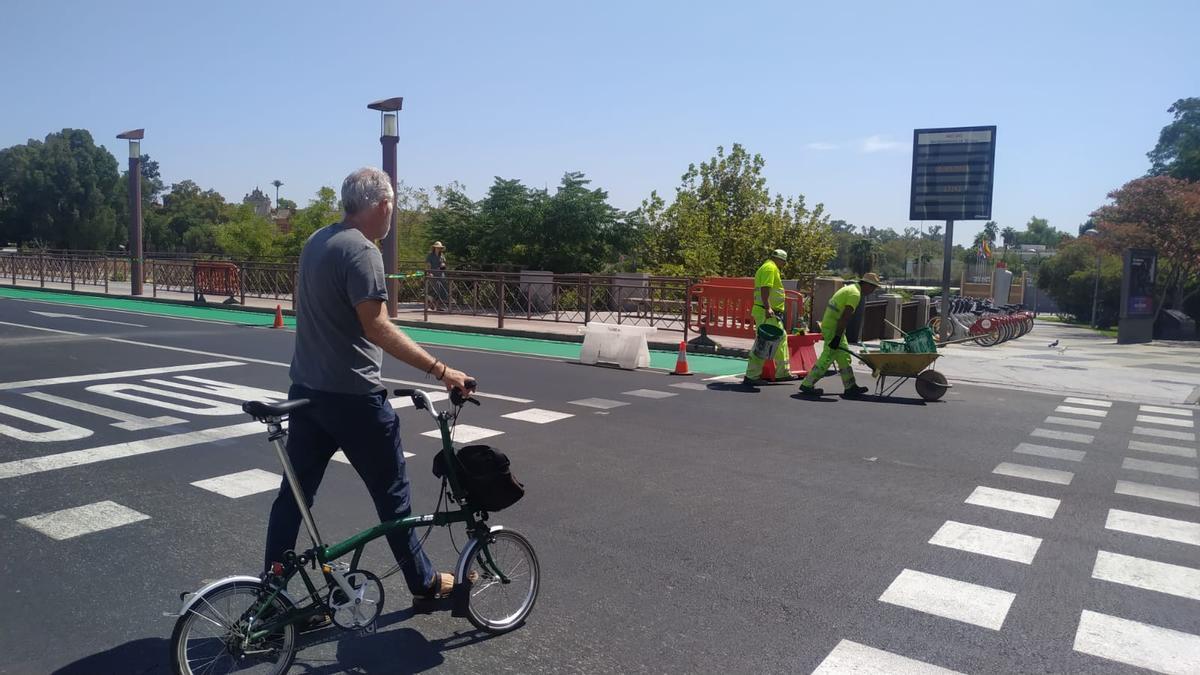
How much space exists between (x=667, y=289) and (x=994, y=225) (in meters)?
120

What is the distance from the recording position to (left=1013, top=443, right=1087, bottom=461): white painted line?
26.3 feet

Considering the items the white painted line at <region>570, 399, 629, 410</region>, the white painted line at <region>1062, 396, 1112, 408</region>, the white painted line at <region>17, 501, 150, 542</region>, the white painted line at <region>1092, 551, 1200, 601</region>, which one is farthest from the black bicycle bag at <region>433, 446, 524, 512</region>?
the white painted line at <region>1062, 396, 1112, 408</region>

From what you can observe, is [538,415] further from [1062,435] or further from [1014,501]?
[1062,435]

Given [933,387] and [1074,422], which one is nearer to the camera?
[1074,422]

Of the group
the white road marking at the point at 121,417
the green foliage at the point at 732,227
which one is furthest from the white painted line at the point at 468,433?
the green foliage at the point at 732,227

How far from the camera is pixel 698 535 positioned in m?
5.44

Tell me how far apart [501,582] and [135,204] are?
28.1 meters

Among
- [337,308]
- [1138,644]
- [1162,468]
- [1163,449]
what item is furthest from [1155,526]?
[337,308]

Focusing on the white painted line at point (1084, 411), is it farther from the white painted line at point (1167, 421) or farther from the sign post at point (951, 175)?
the sign post at point (951, 175)

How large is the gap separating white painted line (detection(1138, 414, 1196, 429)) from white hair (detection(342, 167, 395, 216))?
32.5 ft

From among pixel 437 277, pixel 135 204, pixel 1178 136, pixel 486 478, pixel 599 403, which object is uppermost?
pixel 1178 136

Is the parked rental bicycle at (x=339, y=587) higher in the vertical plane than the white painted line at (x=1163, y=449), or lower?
higher

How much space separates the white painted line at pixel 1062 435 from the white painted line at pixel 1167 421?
5.74ft

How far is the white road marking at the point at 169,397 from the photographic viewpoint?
9.09 metres
